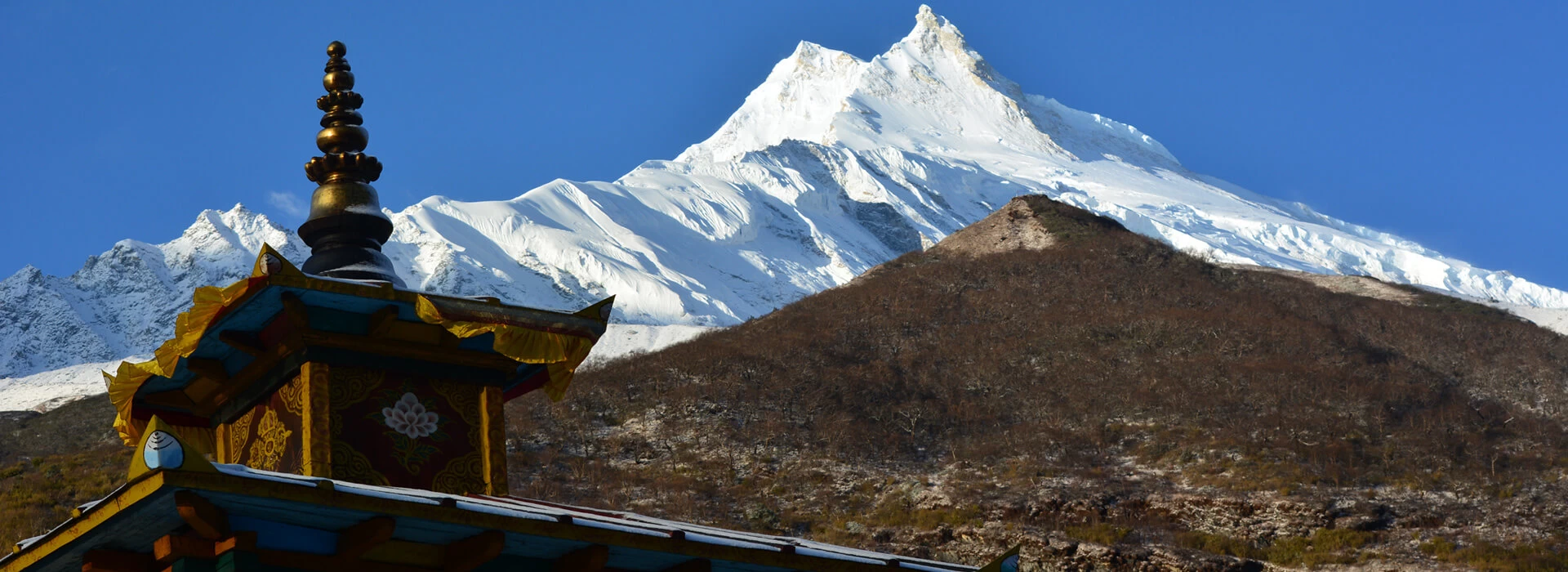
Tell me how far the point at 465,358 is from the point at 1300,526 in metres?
39.8

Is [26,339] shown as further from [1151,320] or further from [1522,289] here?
[1522,289]

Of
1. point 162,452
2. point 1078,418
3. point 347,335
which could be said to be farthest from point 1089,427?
point 162,452

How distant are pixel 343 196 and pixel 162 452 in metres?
4.05

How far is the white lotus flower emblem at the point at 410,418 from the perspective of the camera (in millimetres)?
9258

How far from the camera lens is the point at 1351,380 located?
61.6m

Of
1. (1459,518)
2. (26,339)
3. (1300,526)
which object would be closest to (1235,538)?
(1300,526)

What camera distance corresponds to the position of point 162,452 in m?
6.52

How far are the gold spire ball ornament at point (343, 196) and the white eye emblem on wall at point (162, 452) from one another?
11.3 feet

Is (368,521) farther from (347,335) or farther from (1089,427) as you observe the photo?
(1089,427)

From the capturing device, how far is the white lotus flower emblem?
30.4 feet

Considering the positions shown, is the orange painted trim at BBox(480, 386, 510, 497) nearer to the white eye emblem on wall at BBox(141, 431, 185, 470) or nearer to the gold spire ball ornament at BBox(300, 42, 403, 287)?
the gold spire ball ornament at BBox(300, 42, 403, 287)

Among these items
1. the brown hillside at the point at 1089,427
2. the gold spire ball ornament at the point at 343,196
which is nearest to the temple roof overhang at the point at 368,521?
the gold spire ball ornament at the point at 343,196

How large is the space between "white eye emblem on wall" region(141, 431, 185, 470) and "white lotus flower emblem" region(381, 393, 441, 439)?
268 cm

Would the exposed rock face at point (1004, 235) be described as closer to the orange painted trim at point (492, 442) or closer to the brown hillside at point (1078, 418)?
the brown hillside at point (1078, 418)
